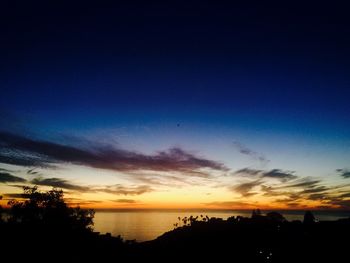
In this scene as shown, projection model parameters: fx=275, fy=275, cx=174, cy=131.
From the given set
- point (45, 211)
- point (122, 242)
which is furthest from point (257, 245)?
point (45, 211)

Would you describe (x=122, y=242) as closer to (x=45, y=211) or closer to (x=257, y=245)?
(x=45, y=211)

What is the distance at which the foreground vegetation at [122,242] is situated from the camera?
5038cm

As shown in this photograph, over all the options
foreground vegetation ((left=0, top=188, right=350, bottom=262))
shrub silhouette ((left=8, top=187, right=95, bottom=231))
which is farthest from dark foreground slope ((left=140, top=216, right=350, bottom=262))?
shrub silhouette ((left=8, top=187, right=95, bottom=231))

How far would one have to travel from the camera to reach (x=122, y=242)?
7119 centimetres

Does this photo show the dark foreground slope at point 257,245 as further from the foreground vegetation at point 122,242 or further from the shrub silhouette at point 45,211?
the shrub silhouette at point 45,211

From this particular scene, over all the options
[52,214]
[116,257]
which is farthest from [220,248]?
[52,214]

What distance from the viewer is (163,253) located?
78.1 meters

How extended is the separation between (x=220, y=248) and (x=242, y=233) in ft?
50.7

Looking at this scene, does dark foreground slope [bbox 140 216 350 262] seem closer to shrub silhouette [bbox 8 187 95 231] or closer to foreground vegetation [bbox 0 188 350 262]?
foreground vegetation [bbox 0 188 350 262]

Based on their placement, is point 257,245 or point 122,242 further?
point 257,245

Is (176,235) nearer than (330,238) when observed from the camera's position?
No

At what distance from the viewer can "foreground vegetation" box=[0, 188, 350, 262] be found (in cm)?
5038

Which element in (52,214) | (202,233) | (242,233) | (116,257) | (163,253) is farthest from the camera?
(202,233)

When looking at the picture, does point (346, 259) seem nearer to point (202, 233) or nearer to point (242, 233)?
point (242, 233)
